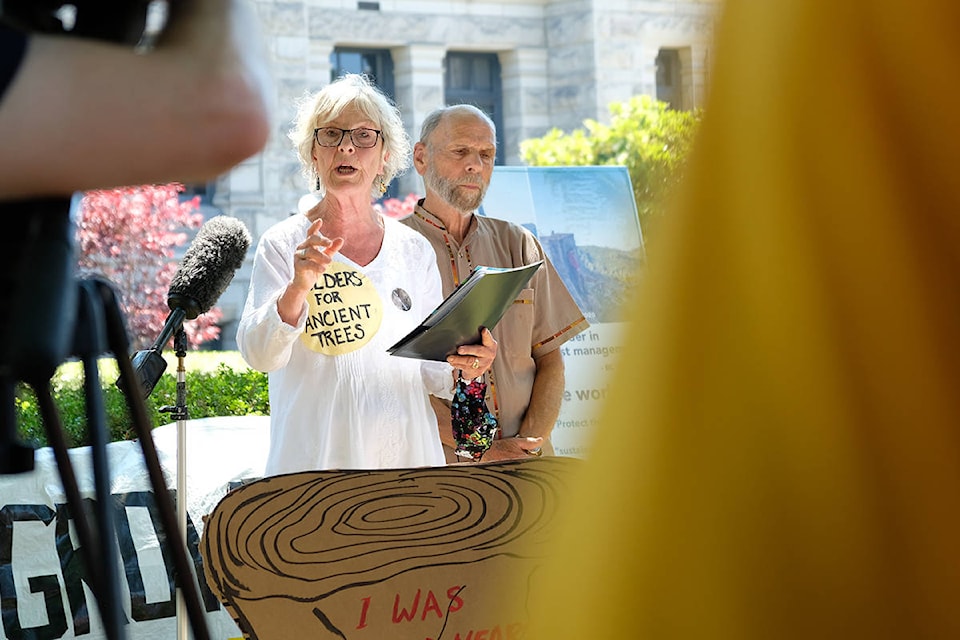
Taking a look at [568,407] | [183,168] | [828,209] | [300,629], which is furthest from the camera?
[568,407]

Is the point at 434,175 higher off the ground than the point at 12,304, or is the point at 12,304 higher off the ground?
the point at 434,175

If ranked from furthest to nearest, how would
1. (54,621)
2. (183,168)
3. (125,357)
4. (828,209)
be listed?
(54,621) < (125,357) < (183,168) < (828,209)

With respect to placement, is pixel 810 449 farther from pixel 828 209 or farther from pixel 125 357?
pixel 125 357

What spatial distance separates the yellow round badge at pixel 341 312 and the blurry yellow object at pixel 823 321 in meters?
2.75

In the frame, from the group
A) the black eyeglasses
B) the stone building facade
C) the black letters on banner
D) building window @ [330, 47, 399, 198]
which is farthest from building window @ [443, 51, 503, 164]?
the black eyeglasses

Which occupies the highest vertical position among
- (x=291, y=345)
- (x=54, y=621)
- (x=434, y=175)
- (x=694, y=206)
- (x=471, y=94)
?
(x=471, y=94)

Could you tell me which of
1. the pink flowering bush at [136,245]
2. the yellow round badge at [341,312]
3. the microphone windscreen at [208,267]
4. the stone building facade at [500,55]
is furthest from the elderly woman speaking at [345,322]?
the stone building facade at [500,55]

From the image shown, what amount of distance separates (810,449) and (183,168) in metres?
0.60

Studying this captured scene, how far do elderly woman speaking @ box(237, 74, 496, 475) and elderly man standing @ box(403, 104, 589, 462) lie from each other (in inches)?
17.1

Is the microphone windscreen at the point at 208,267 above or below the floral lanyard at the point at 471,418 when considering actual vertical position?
above

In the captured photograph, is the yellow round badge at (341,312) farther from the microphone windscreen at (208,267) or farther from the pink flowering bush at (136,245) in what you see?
the pink flowering bush at (136,245)

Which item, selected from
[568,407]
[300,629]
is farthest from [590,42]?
[300,629]

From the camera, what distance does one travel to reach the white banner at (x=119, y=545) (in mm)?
3830

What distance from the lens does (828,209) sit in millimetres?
326
